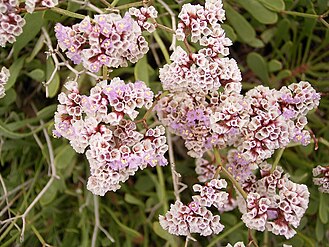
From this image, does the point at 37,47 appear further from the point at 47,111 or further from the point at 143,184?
the point at 143,184

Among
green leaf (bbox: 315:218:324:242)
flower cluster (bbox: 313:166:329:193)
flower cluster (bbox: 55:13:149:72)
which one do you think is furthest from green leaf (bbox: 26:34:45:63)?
green leaf (bbox: 315:218:324:242)

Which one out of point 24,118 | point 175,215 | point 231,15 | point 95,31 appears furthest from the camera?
point 24,118

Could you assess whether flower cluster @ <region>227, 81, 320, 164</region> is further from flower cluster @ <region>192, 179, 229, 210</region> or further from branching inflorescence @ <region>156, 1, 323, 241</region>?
flower cluster @ <region>192, 179, 229, 210</region>

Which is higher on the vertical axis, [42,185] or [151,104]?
[151,104]

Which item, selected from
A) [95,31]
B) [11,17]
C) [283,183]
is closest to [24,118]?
[11,17]

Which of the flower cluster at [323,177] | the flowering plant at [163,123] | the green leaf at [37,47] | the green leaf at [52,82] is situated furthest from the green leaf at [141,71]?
the flower cluster at [323,177]

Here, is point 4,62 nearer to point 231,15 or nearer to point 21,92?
point 21,92

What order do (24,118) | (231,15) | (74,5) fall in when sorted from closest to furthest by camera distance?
(74,5) < (231,15) < (24,118)

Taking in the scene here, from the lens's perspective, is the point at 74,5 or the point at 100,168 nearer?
the point at 100,168
